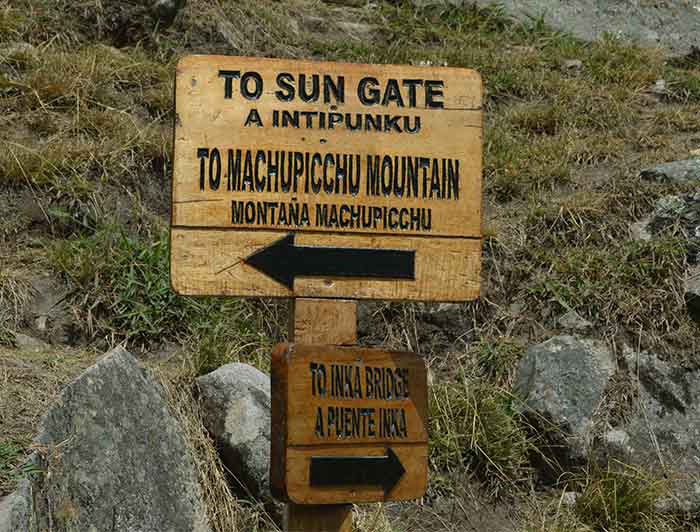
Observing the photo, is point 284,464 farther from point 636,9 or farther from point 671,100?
point 636,9

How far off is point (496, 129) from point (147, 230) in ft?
7.76

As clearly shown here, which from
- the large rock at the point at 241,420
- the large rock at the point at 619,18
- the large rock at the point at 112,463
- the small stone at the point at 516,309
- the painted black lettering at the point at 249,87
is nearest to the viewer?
the painted black lettering at the point at 249,87

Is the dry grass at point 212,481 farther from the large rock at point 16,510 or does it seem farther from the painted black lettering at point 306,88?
the painted black lettering at point 306,88

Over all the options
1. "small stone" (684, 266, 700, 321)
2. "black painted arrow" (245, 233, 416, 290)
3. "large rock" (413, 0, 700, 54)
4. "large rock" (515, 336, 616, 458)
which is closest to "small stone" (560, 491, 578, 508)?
"large rock" (515, 336, 616, 458)

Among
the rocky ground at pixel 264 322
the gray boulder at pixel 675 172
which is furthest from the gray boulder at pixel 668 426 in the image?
the gray boulder at pixel 675 172

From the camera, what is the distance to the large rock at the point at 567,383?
445 centimetres

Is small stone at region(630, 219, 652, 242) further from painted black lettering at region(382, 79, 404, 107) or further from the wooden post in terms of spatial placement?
the wooden post

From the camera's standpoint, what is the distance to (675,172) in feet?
18.4

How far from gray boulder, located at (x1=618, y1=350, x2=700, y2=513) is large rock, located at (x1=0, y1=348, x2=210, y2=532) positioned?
1996 millimetres

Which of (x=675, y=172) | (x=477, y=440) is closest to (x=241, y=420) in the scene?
(x=477, y=440)

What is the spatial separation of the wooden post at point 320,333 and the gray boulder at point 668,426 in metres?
2.19

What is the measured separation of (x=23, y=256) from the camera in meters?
4.77

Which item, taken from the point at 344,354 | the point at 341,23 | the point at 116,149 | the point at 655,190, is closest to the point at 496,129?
the point at 655,190

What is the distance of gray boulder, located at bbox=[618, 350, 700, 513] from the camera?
4352mm
